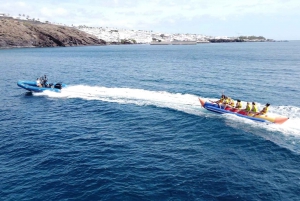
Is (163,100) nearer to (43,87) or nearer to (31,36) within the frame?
(43,87)

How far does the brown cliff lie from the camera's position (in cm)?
14788

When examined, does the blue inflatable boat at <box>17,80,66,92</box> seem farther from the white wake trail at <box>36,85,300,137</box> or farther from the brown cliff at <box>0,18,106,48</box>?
the brown cliff at <box>0,18,106,48</box>

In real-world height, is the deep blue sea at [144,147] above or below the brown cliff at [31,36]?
below

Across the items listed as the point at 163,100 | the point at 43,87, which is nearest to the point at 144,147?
the point at 163,100

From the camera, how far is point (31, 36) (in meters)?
161

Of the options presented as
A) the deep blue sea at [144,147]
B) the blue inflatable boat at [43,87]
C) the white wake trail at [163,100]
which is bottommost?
the deep blue sea at [144,147]

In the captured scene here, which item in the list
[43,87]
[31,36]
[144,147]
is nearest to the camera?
[144,147]

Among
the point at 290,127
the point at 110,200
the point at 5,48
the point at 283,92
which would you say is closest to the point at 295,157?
the point at 290,127

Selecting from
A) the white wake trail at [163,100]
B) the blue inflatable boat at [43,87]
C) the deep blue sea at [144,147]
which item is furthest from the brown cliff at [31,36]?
the white wake trail at [163,100]

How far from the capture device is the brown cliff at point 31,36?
14788cm

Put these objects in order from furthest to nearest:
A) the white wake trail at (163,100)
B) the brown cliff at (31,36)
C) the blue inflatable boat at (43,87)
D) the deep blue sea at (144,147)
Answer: the brown cliff at (31,36) → the blue inflatable boat at (43,87) → the white wake trail at (163,100) → the deep blue sea at (144,147)

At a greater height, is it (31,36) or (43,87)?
(31,36)

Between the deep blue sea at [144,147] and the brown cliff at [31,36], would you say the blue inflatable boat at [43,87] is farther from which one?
the brown cliff at [31,36]

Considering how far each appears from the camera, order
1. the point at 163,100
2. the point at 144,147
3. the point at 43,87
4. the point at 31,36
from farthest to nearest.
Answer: the point at 31,36, the point at 43,87, the point at 163,100, the point at 144,147
